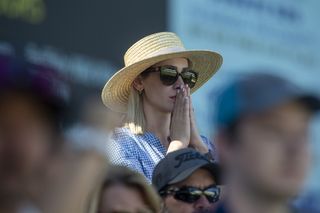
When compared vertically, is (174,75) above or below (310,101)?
below

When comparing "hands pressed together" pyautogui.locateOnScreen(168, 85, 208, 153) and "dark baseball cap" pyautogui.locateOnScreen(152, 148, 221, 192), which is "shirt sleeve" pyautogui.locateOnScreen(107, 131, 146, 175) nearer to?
"hands pressed together" pyautogui.locateOnScreen(168, 85, 208, 153)

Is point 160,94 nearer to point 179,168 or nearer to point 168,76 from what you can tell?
point 168,76

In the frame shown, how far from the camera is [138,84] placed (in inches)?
189

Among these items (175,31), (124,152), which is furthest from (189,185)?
(175,31)

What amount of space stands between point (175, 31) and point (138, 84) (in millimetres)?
2468

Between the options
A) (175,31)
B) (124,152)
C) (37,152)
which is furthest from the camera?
(175,31)

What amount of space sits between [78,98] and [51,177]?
0.20 meters

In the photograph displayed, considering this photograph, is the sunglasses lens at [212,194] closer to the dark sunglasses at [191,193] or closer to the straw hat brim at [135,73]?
the dark sunglasses at [191,193]

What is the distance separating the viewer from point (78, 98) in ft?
8.20

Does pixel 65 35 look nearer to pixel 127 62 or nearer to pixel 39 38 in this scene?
pixel 39 38

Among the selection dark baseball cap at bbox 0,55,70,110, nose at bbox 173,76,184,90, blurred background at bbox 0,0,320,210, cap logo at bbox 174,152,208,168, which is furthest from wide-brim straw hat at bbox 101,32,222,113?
dark baseball cap at bbox 0,55,70,110

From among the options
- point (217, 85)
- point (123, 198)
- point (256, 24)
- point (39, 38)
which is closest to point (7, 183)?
point (123, 198)

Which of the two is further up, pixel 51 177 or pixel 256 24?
pixel 51 177

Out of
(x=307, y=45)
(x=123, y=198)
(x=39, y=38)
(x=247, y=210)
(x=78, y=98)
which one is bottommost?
(x=307, y=45)
